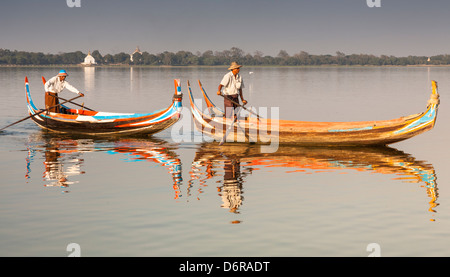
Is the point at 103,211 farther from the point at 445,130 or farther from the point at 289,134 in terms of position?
the point at 445,130

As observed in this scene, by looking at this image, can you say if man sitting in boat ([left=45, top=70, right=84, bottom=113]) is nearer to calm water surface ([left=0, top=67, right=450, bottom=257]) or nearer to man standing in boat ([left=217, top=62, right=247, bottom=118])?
calm water surface ([left=0, top=67, right=450, bottom=257])

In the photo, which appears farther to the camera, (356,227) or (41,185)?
(41,185)

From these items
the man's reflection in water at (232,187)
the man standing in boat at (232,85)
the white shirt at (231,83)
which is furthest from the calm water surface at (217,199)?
the white shirt at (231,83)

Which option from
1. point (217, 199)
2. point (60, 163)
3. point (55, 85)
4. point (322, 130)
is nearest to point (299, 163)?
point (322, 130)

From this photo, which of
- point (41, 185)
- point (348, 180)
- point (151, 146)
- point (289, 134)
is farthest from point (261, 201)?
point (151, 146)

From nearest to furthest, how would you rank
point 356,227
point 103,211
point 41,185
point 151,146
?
point 356,227
point 103,211
point 41,185
point 151,146

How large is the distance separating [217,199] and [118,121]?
9.21m

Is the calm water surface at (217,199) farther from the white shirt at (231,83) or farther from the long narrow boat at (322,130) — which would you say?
the white shirt at (231,83)

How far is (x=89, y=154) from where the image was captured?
60.5 feet

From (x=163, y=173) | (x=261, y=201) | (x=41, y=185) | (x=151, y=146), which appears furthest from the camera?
(x=151, y=146)

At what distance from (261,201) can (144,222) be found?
269cm

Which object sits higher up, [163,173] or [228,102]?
[228,102]

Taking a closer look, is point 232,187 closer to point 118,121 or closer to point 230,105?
point 230,105

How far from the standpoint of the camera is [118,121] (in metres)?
21.2
